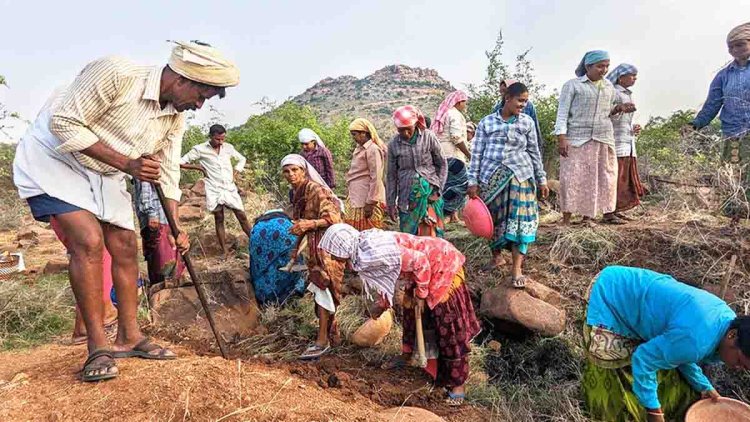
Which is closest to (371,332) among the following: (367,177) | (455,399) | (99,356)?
(455,399)

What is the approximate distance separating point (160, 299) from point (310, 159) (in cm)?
285

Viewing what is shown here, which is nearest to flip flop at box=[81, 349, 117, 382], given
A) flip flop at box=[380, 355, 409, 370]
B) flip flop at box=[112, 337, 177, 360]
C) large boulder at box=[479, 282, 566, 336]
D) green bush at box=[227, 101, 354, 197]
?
flip flop at box=[112, 337, 177, 360]

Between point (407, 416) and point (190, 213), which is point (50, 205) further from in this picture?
point (190, 213)

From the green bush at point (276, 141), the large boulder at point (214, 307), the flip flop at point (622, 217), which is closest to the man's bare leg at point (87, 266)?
the large boulder at point (214, 307)

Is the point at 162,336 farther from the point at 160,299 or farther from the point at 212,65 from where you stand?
the point at 212,65

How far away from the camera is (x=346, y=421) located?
7.76 ft

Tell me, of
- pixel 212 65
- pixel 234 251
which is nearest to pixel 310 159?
pixel 234 251

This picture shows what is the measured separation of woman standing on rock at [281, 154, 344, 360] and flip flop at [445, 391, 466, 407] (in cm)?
115

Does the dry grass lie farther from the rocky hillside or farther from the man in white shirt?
the rocky hillside

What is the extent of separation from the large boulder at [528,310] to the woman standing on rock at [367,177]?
5.57 feet

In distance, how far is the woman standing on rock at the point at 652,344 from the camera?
7.86ft

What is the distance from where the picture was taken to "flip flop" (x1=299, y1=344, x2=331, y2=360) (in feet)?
13.4

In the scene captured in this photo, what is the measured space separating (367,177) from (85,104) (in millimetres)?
3454

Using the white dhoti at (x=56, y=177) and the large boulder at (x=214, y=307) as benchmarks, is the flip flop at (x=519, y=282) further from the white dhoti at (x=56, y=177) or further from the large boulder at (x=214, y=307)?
the white dhoti at (x=56, y=177)
